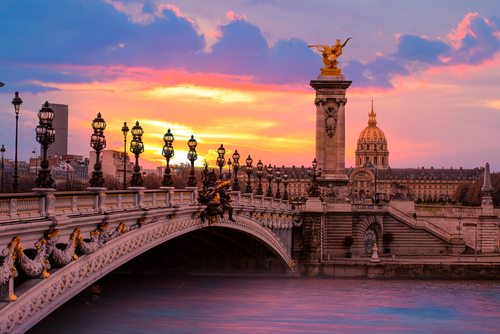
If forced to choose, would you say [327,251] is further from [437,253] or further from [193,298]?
[193,298]

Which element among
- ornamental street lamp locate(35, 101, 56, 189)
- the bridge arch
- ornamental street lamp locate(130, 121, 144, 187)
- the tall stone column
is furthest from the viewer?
the tall stone column

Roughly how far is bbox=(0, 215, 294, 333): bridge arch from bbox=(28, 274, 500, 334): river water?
770cm

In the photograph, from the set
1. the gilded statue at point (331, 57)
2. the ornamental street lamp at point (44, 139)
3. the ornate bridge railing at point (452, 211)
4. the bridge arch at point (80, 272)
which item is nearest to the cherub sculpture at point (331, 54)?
the gilded statue at point (331, 57)

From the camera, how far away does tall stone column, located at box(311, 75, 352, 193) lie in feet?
213

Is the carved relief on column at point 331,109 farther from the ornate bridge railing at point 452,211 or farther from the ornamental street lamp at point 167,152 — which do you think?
the ornamental street lamp at point 167,152

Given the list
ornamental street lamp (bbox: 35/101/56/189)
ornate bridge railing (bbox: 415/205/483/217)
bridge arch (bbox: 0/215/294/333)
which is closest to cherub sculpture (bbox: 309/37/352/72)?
ornate bridge railing (bbox: 415/205/483/217)

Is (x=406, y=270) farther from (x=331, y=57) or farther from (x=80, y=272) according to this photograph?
(x=80, y=272)

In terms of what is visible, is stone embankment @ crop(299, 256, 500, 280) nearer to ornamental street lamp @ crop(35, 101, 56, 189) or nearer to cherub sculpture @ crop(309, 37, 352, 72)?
cherub sculpture @ crop(309, 37, 352, 72)

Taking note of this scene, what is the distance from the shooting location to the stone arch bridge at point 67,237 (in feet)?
44.8

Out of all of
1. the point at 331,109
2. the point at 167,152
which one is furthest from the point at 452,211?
the point at 167,152

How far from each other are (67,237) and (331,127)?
50811 mm

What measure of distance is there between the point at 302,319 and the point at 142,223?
17429 mm

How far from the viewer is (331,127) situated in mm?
65250

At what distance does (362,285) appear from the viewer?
159 ft
